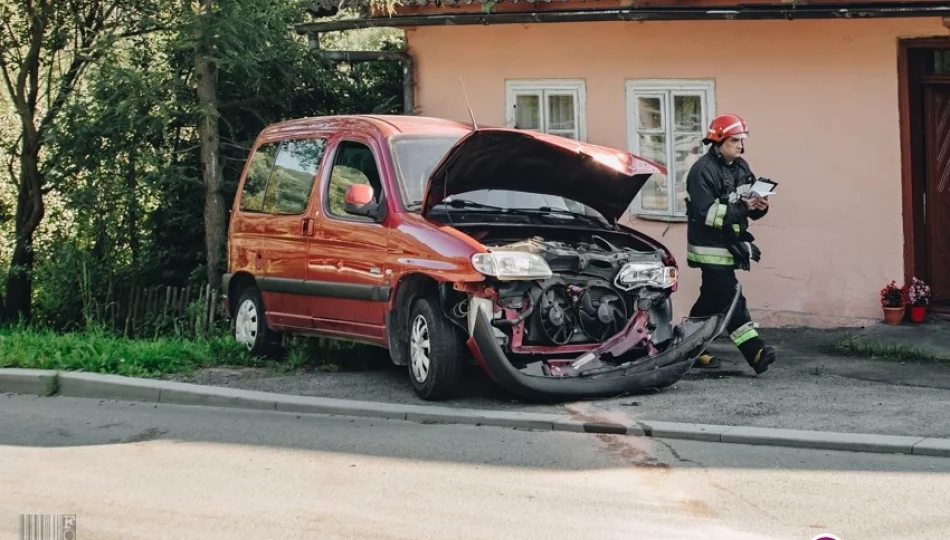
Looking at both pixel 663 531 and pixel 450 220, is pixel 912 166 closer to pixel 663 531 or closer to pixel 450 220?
pixel 450 220

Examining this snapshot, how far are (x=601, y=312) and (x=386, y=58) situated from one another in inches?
273

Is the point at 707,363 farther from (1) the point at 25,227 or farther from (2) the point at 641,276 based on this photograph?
(1) the point at 25,227

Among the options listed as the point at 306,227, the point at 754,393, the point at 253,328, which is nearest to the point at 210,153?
the point at 253,328

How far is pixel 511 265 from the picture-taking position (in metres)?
8.93

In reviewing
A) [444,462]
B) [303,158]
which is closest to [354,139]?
[303,158]

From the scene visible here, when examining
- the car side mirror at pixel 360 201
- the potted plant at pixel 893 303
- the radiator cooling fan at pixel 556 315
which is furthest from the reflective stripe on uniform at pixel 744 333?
the potted plant at pixel 893 303

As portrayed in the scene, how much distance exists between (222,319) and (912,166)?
7230 mm

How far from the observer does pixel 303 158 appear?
11047 mm

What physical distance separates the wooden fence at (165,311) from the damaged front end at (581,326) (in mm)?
6136

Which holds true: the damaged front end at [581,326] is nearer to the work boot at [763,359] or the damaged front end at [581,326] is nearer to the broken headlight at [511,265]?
the broken headlight at [511,265]

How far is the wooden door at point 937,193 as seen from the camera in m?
13.0

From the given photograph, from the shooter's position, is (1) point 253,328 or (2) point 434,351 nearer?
(2) point 434,351

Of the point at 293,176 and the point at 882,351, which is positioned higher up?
the point at 293,176

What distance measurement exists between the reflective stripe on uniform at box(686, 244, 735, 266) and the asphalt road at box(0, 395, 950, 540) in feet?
9.05
